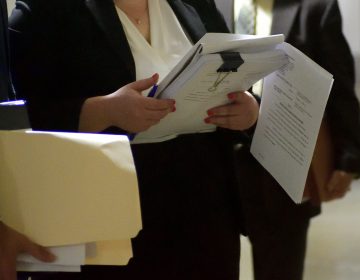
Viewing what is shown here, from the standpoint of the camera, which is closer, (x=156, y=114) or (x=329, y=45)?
(x=156, y=114)

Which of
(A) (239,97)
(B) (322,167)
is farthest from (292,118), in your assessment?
(B) (322,167)

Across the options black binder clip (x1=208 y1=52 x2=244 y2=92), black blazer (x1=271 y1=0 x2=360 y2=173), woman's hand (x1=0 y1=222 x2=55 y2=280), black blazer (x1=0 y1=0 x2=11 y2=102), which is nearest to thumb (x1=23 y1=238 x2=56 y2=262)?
woman's hand (x1=0 y1=222 x2=55 y2=280)

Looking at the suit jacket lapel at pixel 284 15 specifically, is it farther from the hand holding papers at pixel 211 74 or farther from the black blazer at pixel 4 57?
the black blazer at pixel 4 57

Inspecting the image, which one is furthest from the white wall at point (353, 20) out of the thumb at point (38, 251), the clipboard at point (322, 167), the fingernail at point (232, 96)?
the thumb at point (38, 251)

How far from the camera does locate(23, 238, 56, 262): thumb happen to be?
61 cm

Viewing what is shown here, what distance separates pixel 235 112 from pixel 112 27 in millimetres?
265

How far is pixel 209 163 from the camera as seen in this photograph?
98 centimetres

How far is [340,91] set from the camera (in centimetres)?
117

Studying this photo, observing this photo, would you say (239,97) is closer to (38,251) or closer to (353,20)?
(38,251)

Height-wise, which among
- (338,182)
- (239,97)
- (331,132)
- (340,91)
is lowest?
(338,182)

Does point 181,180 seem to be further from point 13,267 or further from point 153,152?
point 13,267

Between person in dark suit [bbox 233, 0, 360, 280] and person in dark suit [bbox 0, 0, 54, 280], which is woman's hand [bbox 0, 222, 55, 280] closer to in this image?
person in dark suit [bbox 0, 0, 54, 280]

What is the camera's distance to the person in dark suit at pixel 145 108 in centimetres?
85

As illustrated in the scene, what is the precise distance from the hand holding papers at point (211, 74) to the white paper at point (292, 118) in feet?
0.13
